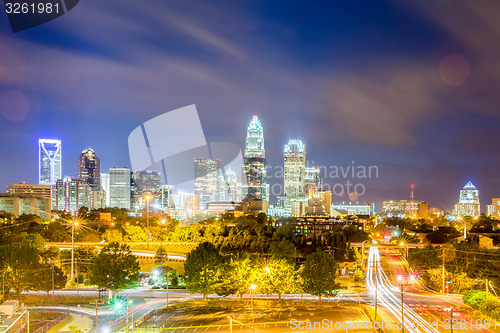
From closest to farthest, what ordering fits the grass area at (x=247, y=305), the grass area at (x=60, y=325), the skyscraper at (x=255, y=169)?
the grass area at (x=60, y=325)
the grass area at (x=247, y=305)
the skyscraper at (x=255, y=169)

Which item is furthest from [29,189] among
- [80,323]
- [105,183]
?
[80,323]

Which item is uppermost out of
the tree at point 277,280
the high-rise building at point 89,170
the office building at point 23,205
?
the high-rise building at point 89,170

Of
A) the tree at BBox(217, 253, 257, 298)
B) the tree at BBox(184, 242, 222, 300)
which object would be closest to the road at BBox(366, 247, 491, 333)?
the tree at BBox(217, 253, 257, 298)

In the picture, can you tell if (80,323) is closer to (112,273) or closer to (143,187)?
(112,273)

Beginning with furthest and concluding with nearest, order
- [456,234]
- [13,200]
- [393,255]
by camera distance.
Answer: [13,200] < [456,234] < [393,255]

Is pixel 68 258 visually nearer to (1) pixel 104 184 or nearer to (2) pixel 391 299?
(2) pixel 391 299

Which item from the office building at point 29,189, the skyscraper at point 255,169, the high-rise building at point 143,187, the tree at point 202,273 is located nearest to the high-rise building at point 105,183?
the high-rise building at point 143,187

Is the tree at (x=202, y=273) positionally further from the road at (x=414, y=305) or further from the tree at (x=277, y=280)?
the road at (x=414, y=305)

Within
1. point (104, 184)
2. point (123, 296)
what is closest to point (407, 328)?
point (123, 296)
